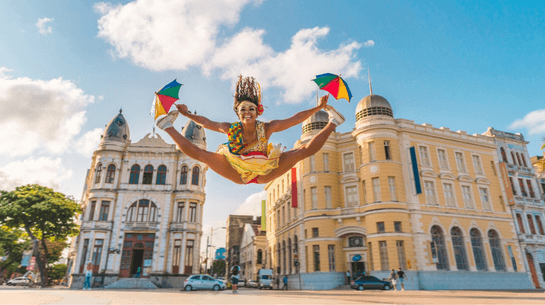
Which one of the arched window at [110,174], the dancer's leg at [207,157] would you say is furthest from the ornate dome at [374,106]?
the dancer's leg at [207,157]

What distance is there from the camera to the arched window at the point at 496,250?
31630 mm

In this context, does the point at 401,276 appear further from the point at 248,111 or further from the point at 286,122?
the point at 248,111

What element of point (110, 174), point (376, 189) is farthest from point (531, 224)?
point (110, 174)

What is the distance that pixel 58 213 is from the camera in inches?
1214

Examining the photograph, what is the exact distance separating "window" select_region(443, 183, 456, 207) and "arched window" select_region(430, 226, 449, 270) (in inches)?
124

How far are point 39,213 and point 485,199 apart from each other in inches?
1681

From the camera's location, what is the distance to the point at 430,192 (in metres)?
31.9

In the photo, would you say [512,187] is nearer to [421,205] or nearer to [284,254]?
[421,205]

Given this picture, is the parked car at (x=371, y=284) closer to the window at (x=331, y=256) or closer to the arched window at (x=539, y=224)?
the window at (x=331, y=256)

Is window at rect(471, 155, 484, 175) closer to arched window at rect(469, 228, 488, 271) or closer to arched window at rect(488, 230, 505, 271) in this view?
arched window at rect(488, 230, 505, 271)

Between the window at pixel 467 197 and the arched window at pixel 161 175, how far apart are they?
31.0m

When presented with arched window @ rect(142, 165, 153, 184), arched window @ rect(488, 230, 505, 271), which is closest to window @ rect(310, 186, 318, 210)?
arched window @ rect(488, 230, 505, 271)

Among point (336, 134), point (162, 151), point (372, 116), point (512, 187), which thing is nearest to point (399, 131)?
point (372, 116)

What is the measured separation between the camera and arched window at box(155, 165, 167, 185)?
120 ft
